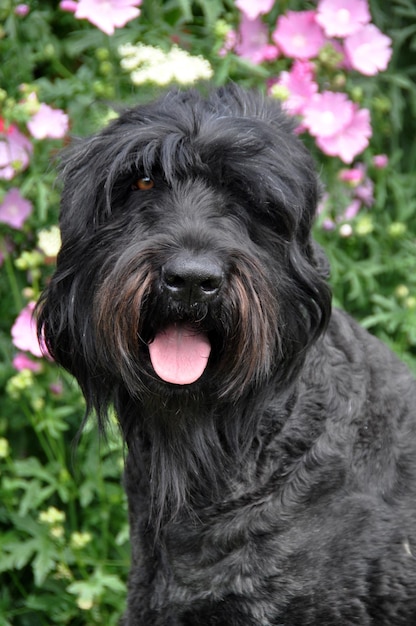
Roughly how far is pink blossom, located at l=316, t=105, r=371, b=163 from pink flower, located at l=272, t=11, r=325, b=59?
0.30 metres

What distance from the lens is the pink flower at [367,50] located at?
156 inches

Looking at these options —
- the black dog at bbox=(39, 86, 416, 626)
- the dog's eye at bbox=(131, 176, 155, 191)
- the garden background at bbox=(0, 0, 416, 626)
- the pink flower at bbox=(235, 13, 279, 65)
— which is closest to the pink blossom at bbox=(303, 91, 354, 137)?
the garden background at bbox=(0, 0, 416, 626)

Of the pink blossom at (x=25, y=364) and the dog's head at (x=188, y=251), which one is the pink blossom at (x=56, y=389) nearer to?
the pink blossom at (x=25, y=364)

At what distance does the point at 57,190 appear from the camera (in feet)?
11.5

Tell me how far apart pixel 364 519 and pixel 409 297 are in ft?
5.72

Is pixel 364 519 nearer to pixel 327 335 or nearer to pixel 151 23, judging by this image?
pixel 327 335

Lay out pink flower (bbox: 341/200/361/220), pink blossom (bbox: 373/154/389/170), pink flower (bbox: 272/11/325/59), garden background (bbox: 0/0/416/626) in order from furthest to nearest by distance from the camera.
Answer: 1. pink blossom (bbox: 373/154/389/170)
2. pink flower (bbox: 341/200/361/220)
3. pink flower (bbox: 272/11/325/59)
4. garden background (bbox: 0/0/416/626)

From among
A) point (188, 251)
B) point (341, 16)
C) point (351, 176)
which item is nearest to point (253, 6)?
point (341, 16)

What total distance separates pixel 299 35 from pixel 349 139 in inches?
18.0

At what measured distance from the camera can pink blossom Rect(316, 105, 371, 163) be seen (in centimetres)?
391

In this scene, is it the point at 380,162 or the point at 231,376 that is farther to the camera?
the point at 380,162

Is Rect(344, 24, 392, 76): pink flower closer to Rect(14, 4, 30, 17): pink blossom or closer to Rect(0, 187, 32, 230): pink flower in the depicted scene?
Rect(14, 4, 30, 17): pink blossom

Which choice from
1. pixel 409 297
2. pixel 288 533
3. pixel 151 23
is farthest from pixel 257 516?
pixel 151 23

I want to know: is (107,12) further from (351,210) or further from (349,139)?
(351,210)
